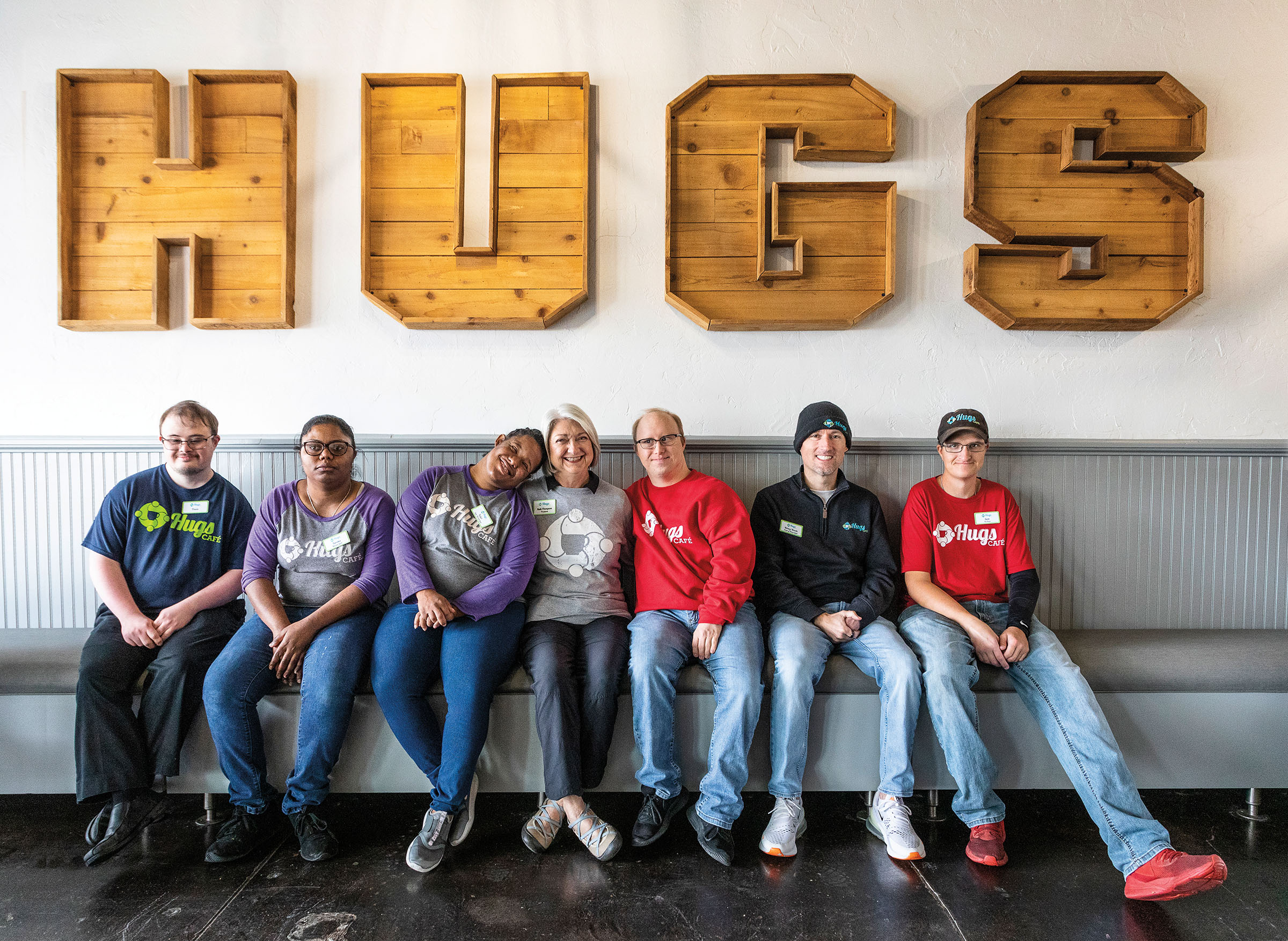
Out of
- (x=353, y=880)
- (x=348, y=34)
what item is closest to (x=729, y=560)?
(x=353, y=880)

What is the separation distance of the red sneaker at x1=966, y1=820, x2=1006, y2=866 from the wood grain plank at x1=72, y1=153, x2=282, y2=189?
3263 mm

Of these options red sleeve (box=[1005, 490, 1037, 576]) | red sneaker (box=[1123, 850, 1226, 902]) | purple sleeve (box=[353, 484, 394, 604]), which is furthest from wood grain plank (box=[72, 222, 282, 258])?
red sneaker (box=[1123, 850, 1226, 902])

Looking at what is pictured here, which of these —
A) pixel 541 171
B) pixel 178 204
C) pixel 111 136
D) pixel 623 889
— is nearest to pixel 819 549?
pixel 623 889

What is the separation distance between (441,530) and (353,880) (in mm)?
959

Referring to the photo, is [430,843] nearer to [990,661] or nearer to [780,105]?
[990,661]

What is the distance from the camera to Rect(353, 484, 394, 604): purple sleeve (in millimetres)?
2096

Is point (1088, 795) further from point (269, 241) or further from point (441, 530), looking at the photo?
point (269, 241)

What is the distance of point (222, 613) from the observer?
2162 mm

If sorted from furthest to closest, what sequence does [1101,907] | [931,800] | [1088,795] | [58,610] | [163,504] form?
[58,610], [163,504], [931,800], [1088,795], [1101,907]

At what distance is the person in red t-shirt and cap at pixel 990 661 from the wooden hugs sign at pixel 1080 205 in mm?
754

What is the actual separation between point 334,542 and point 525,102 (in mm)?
1810

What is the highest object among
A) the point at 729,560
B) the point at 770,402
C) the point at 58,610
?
the point at 770,402

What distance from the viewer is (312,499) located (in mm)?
2186

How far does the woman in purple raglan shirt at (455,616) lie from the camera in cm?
185
